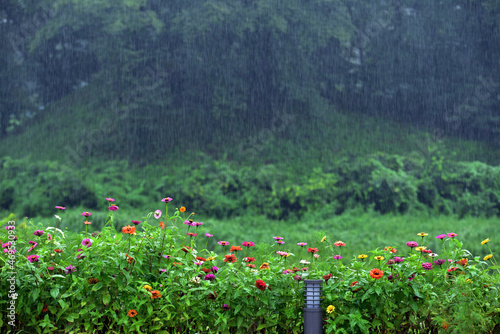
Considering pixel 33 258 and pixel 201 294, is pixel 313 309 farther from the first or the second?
pixel 33 258

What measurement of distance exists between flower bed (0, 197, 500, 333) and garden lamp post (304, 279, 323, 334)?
0.22 feet

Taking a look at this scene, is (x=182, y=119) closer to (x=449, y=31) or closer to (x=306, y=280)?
(x=449, y=31)

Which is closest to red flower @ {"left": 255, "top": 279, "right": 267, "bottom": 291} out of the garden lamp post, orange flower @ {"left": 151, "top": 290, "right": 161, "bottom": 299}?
the garden lamp post

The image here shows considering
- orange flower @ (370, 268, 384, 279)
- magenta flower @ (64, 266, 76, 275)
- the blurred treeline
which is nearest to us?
orange flower @ (370, 268, 384, 279)

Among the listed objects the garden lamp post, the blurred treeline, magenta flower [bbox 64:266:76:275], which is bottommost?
the garden lamp post

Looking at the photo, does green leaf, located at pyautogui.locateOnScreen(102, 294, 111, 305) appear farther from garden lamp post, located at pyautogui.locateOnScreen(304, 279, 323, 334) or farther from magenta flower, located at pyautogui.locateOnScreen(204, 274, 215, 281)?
garden lamp post, located at pyautogui.locateOnScreen(304, 279, 323, 334)

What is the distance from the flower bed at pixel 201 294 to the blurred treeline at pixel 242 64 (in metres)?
8.16

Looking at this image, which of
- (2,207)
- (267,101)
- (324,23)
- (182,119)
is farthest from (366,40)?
(2,207)

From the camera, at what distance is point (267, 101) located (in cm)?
1148

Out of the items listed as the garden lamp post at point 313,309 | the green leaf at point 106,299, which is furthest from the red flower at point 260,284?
the green leaf at point 106,299

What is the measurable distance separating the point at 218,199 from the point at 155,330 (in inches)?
258

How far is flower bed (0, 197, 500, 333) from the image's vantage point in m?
2.49

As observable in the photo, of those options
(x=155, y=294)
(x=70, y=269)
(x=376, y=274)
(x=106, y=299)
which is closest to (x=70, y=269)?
(x=70, y=269)

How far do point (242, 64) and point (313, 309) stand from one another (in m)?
9.90
